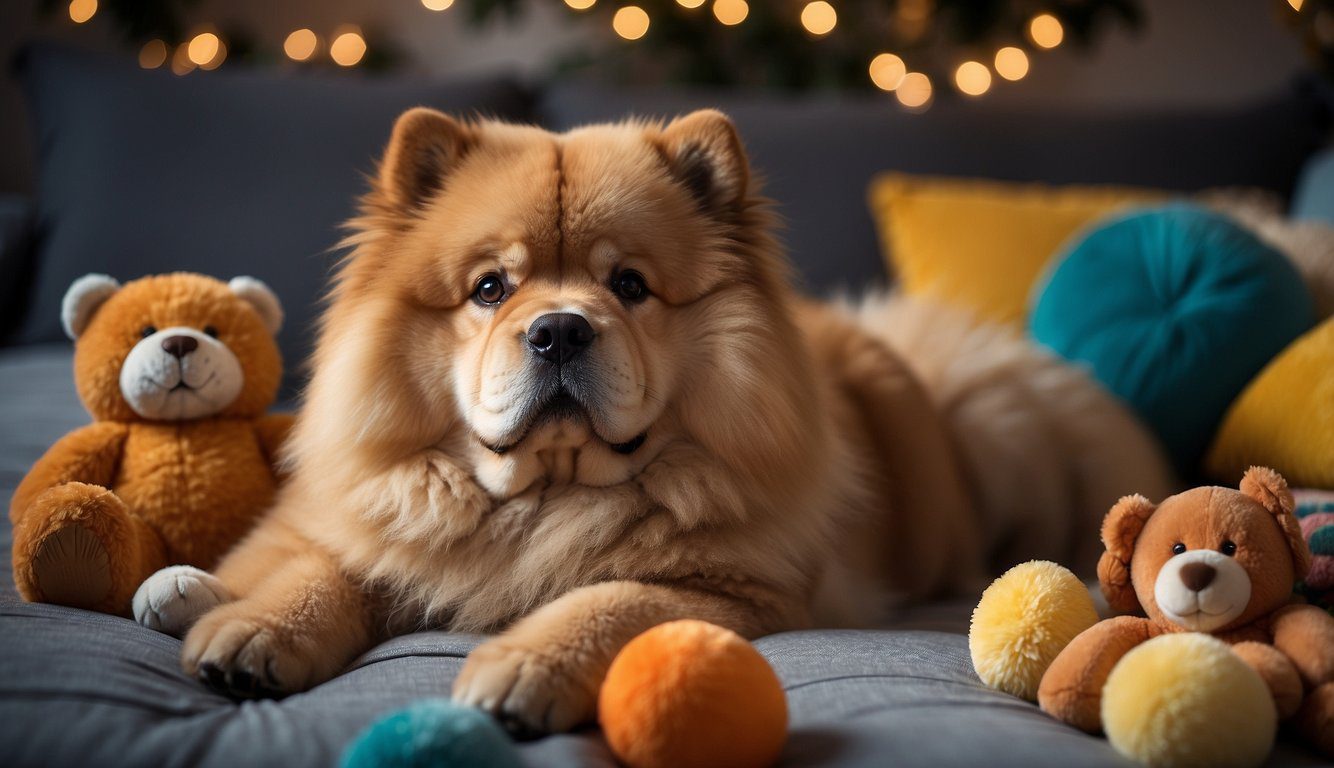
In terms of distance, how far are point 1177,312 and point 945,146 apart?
90 cm

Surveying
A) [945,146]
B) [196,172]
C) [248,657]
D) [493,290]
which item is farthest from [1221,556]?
[196,172]

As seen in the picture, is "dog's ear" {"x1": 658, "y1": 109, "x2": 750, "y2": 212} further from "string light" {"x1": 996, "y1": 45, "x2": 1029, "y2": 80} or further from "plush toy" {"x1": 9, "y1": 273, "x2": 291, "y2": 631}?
"string light" {"x1": 996, "y1": 45, "x2": 1029, "y2": 80}

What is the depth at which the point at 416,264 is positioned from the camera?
1.52 meters

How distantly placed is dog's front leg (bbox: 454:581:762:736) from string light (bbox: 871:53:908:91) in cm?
314

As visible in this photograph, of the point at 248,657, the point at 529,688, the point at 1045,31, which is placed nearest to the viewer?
the point at 529,688

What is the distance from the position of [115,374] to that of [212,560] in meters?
0.30

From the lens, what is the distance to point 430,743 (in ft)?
2.90

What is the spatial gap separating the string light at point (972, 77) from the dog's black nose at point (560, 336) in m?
3.45

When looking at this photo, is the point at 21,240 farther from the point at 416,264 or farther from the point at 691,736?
the point at 691,736

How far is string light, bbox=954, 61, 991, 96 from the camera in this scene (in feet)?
14.2

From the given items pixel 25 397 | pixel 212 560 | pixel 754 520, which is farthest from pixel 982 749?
pixel 25 397

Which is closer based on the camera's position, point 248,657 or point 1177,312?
point 248,657

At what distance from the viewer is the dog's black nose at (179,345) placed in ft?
4.82

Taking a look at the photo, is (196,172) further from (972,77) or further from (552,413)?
(972,77)
